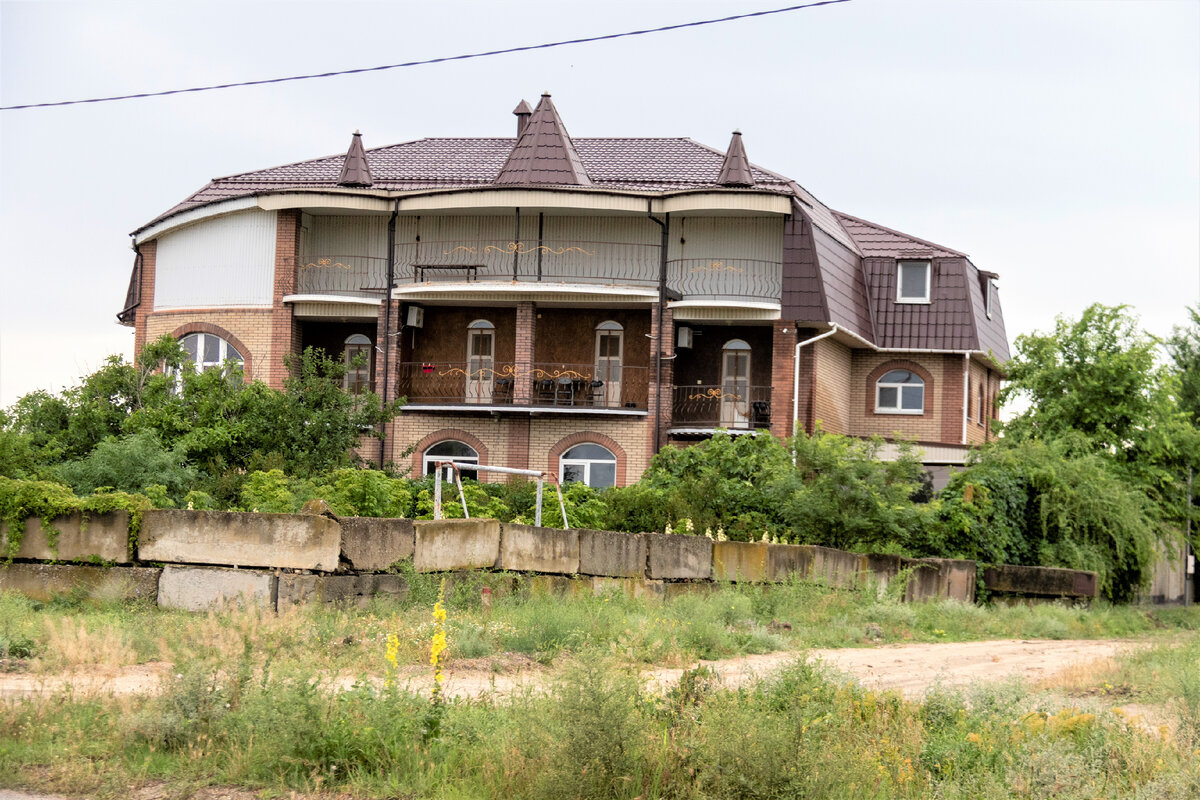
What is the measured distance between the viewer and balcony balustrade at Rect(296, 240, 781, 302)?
3097 cm

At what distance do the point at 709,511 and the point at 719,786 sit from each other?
598 inches

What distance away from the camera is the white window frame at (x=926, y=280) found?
3447 centimetres

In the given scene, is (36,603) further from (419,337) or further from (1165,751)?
(419,337)

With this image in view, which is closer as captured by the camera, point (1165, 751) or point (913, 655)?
point (1165, 751)

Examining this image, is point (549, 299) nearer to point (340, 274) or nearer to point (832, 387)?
point (340, 274)

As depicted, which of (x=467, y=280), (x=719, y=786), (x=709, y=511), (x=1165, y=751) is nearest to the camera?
(x=719, y=786)

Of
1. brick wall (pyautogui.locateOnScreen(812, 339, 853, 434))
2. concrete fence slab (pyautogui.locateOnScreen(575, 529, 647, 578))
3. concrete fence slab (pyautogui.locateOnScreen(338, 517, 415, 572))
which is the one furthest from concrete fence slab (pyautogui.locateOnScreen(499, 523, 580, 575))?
brick wall (pyautogui.locateOnScreen(812, 339, 853, 434))

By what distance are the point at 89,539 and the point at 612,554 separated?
6.27 m

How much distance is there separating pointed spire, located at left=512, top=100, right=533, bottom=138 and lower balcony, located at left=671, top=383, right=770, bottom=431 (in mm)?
9916

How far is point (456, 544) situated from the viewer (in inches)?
552

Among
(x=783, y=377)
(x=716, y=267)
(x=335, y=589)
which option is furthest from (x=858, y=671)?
(x=716, y=267)

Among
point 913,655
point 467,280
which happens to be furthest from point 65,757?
point 467,280

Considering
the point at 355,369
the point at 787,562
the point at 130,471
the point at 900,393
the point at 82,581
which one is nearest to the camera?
the point at 82,581

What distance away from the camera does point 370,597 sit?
12875 mm
